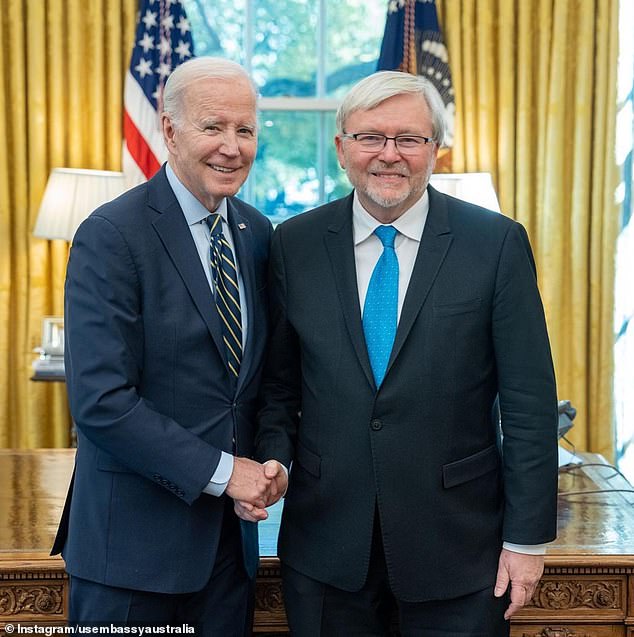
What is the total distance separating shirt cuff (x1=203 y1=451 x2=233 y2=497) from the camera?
69.9 inches

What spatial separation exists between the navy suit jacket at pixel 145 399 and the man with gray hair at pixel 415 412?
132 mm

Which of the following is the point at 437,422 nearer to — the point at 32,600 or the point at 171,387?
the point at 171,387

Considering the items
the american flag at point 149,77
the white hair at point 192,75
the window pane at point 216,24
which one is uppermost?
the window pane at point 216,24

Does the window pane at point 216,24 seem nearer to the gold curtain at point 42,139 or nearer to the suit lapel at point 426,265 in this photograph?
the gold curtain at point 42,139

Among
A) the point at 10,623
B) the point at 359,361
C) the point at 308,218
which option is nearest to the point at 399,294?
the point at 359,361

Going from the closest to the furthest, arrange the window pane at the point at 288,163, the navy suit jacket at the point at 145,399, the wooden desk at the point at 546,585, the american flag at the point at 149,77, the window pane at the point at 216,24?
the navy suit jacket at the point at 145,399 < the wooden desk at the point at 546,585 < the american flag at the point at 149,77 < the window pane at the point at 216,24 < the window pane at the point at 288,163

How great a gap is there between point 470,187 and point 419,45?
86 cm

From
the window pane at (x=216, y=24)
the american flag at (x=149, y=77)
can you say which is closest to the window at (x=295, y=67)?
the window pane at (x=216, y=24)

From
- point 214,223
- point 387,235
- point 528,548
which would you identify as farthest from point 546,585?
point 214,223

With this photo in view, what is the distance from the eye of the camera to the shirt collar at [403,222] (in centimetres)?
190

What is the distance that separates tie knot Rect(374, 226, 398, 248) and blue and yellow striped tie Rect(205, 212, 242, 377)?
0.31 meters

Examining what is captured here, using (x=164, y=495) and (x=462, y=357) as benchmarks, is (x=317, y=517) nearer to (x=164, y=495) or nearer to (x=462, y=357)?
(x=164, y=495)

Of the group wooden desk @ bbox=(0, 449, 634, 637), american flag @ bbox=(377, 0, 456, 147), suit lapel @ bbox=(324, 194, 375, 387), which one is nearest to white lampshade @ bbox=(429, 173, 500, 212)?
american flag @ bbox=(377, 0, 456, 147)

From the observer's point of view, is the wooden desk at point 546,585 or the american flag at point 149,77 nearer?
the wooden desk at point 546,585
